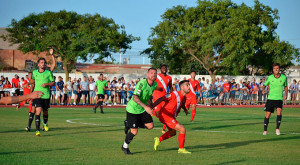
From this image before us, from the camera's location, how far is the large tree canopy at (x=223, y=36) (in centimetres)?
4225

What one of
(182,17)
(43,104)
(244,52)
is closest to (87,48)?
(182,17)

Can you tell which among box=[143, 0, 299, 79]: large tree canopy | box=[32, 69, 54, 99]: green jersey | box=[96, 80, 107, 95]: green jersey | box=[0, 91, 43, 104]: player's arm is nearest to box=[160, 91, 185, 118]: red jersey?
box=[0, 91, 43, 104]: player's arm

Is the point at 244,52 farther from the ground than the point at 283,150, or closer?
farther from the ground

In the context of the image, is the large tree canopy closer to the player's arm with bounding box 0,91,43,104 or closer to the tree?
the tree

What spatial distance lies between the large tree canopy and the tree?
5749 millimetres

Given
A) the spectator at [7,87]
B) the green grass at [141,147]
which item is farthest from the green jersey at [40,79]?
the spectator at [7,87]

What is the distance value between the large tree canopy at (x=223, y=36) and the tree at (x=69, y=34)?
575cm

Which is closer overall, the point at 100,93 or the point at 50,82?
the point at 50,82

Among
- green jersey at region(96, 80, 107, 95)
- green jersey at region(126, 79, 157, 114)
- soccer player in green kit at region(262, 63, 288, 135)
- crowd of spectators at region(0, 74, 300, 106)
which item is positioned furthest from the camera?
crowd of spectators at region(0, 74, 300, 106)

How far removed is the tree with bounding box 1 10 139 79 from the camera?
1692 inches

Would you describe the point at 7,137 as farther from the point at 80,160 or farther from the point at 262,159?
the point at 262,159

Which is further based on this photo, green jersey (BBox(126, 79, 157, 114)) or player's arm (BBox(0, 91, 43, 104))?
green jersey (BBox(126, 79, 157, 114))

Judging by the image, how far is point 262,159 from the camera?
8914 mm

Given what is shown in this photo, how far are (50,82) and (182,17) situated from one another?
35.1 metres
